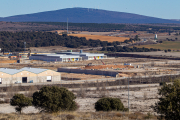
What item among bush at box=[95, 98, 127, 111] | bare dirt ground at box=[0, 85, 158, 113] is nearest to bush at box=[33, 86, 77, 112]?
bush at box=[95, 98, 127, 111]

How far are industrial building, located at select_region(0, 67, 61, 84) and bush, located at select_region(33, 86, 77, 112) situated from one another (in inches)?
866

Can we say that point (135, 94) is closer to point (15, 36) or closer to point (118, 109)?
point (118, 109)

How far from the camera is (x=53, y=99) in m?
22.5

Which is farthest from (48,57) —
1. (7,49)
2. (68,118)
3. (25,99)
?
(68,118)

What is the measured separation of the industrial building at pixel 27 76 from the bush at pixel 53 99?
21997 millimetres

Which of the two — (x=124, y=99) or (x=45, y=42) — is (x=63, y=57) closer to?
(x=45, y=42)

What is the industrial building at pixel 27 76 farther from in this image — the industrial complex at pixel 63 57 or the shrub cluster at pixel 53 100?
the industrial complex at pixel 63 57

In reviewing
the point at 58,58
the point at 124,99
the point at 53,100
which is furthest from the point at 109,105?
the point at 58,58

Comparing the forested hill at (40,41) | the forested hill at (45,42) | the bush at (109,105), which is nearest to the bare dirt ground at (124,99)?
the bush at (109,105)

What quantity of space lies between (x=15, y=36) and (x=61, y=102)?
12640 cm

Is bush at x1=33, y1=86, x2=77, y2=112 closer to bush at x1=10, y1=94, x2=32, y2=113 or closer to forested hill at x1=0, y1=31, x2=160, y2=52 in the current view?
bush at x1=10, y1=94, x2=32, y2=113

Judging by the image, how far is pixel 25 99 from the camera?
27156 millimetres

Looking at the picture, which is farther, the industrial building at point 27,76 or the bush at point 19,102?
the industrial building at point 27,76

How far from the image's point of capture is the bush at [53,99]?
73.5 feet
